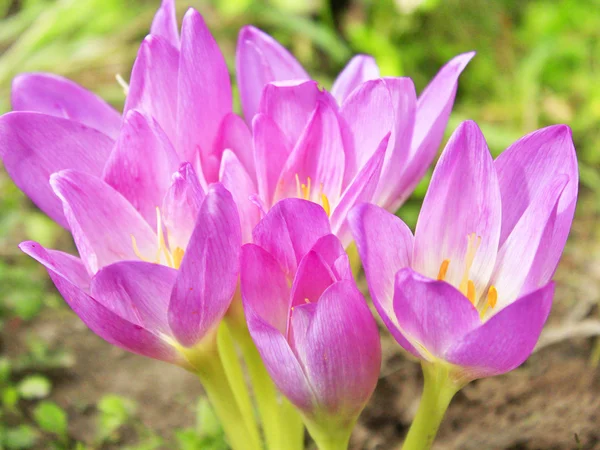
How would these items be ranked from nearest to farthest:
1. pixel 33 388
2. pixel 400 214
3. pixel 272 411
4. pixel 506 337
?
pixel 506 337, pixel 272 411, pixel 33 388, pixel 400 214

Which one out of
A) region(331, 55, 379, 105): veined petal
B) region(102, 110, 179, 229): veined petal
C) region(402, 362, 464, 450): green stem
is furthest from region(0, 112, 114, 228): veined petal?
region(402, 362, 464, 450): green stem

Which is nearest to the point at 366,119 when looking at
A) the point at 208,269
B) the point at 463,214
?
the point at 463,214

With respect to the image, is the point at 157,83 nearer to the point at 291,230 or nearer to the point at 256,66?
the point at 256,66

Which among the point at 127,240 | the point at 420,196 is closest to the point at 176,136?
the point at 127,240

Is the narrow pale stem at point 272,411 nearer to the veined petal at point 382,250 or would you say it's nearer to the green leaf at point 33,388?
the veined petal at point 382,250

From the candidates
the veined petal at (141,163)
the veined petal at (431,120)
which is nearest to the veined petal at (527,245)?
the veined petal at (431,120)

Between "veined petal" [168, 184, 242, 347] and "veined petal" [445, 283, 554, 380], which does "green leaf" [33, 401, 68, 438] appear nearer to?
"veined petal" [168, 184, 242, 347]
